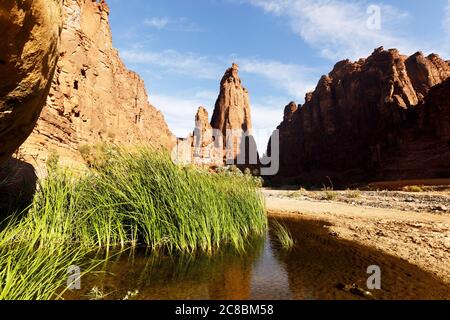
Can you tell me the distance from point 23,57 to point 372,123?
79.0m

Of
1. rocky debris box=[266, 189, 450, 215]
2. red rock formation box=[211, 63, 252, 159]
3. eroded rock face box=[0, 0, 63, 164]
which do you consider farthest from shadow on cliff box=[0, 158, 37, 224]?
red rock formation box=[211, 63, 252, 159]

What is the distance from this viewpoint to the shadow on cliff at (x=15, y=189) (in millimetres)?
5540

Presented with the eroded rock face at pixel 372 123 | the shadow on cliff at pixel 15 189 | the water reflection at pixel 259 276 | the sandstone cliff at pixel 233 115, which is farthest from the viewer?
the sandstone cliff at pixel 233 115

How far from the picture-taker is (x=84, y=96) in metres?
37.4

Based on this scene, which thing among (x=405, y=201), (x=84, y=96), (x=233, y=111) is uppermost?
(x=233, y=111)

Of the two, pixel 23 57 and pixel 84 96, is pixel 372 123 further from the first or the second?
pixel 23 57

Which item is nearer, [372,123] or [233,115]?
[372,123]

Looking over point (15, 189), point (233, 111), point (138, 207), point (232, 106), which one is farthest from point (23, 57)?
point (232, 106)

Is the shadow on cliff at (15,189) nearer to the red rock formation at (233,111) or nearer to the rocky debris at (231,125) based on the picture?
the rocky debris at (231,125)

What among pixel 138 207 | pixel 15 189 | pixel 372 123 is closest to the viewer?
pixel 138 207

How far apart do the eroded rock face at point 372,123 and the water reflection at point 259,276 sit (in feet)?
152

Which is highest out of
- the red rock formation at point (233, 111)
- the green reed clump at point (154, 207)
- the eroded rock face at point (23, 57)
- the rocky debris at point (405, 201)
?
the red rock formation at point (233, 111)

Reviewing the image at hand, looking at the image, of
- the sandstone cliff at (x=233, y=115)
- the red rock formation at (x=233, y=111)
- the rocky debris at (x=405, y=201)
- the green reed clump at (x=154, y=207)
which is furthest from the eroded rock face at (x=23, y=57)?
the red rock formation at (x=233, y=111)
